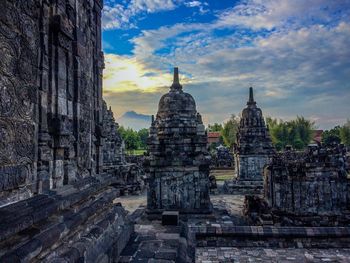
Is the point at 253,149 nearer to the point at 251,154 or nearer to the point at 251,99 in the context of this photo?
the point at 251,154

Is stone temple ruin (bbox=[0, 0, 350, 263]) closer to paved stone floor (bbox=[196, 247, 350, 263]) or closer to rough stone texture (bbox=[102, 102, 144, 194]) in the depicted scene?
paved stone floor (bbox=[196, 247, 350, 263])

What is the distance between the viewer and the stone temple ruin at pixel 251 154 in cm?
1872

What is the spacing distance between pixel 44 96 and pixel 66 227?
5.02ft

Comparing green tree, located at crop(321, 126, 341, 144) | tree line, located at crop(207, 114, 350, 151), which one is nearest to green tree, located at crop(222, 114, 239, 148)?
tree line, located at crop(207, 114, 350, 151)

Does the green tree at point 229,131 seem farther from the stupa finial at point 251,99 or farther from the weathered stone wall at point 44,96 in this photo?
the weathered stone wall at point 44,96

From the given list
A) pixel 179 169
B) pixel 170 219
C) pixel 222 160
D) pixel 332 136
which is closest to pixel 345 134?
pixel 332 136

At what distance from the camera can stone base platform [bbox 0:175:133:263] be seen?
2.58m

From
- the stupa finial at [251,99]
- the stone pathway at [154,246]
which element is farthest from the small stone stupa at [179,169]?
the stupa finial at [251,99]

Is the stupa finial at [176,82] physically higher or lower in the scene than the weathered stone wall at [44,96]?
higher

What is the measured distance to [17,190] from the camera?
9.37 ft

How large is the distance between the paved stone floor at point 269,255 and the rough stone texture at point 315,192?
2384 millimetres

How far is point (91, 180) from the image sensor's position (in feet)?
15.3

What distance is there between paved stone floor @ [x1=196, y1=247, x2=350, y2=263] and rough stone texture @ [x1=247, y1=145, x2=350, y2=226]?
238 cm

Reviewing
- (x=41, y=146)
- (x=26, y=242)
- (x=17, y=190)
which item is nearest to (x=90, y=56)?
(x=41, y=146)
